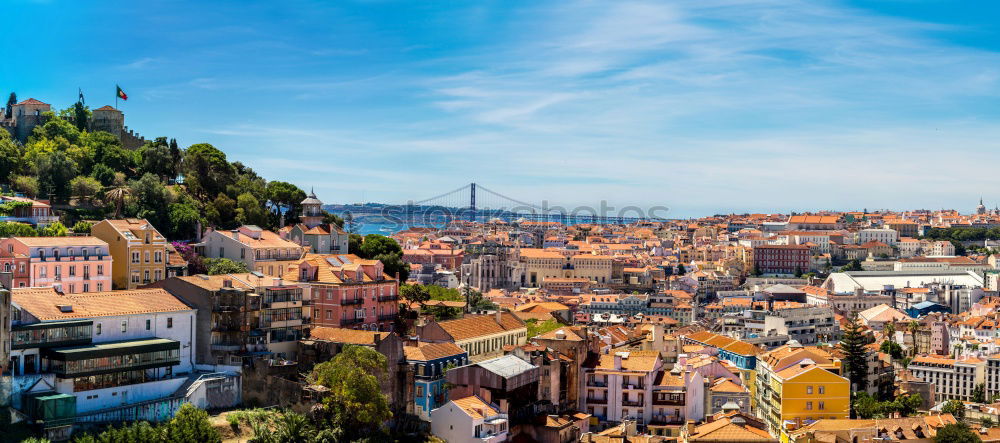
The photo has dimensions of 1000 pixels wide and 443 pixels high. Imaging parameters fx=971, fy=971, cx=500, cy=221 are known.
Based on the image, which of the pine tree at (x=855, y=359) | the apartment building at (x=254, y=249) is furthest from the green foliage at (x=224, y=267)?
Result: the pine tree at (x=855, y=359)

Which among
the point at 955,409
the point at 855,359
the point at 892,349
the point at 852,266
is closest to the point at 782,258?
the point at 852,266

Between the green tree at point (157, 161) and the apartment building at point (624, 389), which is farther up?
the green tree at point (157, 161)

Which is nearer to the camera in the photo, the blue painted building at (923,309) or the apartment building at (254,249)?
the apartment building at (254,249)

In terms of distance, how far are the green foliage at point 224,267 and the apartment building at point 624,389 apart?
13594mm

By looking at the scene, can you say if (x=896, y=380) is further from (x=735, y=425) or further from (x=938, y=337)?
(x=735, y=425)

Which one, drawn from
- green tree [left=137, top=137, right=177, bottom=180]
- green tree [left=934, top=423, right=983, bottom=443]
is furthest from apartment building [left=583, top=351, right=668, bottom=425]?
green tree [left=137, top=137, right=177, bottom=180]

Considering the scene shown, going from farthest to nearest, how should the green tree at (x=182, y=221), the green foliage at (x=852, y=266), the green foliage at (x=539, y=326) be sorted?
the green foliage at (x=852, y=266), the green foliage at (x=539, y=326), the green tree at (x=182, y=221)

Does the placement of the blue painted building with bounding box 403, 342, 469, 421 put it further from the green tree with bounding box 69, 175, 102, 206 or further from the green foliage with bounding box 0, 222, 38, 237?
the green tree with bounding box 69, 175, 102, 206

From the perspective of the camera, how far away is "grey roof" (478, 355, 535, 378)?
30094mm

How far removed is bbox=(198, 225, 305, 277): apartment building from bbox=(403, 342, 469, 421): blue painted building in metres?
8.52

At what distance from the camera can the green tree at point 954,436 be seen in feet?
108

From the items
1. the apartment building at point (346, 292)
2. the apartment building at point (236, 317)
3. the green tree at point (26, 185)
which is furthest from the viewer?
the green tree at point (26, 185)

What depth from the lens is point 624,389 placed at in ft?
113

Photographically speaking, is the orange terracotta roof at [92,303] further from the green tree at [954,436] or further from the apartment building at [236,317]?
the green tree at [954,436]
